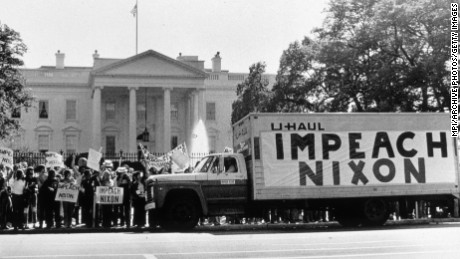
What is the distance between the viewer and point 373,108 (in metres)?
39.2

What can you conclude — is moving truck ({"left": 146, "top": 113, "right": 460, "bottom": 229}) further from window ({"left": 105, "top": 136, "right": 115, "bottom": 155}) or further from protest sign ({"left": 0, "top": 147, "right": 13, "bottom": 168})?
window ({"left": 105, "top": 136, "right": 115, "bottom": 155})

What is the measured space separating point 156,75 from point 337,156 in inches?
1803

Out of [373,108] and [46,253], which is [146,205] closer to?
[46,253]

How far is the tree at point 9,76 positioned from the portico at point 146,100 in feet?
62.1

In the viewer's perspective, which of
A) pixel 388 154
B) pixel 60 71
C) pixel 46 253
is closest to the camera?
pixel 46 253

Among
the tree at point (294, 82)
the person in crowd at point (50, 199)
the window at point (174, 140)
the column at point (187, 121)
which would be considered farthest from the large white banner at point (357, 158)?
the window at point (174, 140)

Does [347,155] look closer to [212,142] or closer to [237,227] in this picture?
[237,227]

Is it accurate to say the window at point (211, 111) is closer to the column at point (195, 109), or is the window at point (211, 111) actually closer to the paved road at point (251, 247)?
the column at point (195, 109)

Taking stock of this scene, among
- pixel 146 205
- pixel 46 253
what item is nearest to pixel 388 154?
pixel 146 205

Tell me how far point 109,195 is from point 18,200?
2.52 meters

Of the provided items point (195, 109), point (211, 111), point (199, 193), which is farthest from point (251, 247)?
point (211, 111)

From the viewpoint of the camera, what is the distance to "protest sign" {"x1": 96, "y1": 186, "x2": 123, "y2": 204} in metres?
20.0

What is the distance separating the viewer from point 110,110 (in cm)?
6881

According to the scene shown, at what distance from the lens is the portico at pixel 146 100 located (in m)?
63.9
